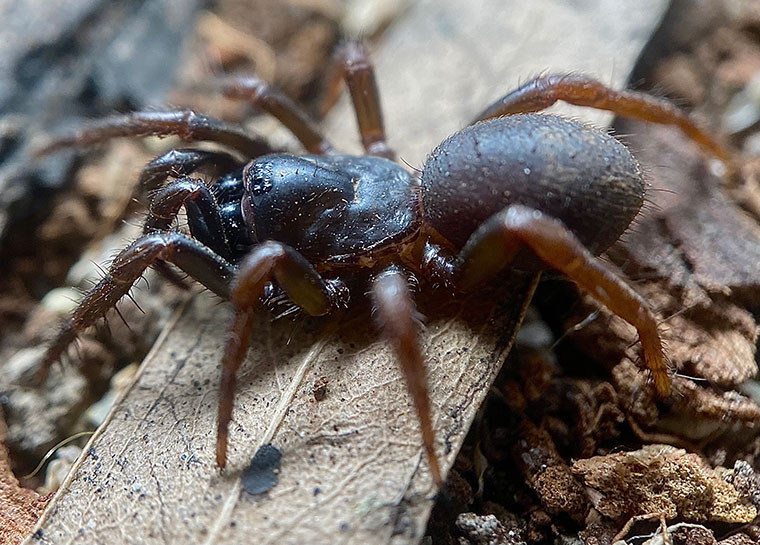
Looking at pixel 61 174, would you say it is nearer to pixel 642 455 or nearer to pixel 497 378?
pixel 497 378

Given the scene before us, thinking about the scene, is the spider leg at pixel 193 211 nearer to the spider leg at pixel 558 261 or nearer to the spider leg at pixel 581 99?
the spider leg at pixel 558 261

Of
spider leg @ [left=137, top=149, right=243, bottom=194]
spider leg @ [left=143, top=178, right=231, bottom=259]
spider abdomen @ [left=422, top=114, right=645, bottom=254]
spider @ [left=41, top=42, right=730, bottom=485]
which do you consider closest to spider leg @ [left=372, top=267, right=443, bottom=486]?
spider @ [left=41, top=42, right=730, bottom=485]

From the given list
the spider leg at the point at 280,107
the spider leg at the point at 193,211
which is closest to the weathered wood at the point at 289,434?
the spider leg at the point at 193,211

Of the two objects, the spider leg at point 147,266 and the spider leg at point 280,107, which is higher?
the spider leg at point 280,107

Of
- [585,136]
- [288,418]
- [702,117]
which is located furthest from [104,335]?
[702,117]

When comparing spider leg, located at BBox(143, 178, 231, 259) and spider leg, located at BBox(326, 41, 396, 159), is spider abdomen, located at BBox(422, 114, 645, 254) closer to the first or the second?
spider leg, located at BBox(326, 41, 396, 159)

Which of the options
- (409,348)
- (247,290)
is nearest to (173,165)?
(247,290)
